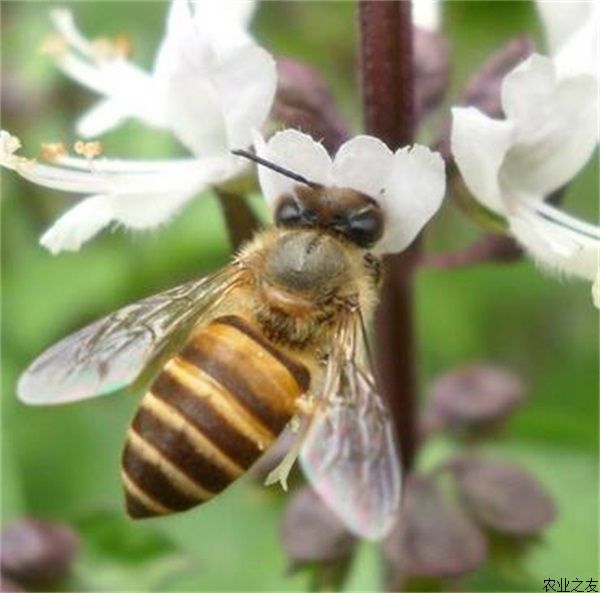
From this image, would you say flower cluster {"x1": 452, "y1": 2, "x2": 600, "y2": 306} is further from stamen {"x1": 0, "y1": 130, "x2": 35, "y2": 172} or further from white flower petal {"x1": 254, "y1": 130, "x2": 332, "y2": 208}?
stamen {"x1": 0, "y1": 130, "x2": 35, "y2": 172}

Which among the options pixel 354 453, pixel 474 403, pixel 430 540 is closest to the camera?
pixel 354 453

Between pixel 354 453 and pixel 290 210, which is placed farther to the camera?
pixel 290 210

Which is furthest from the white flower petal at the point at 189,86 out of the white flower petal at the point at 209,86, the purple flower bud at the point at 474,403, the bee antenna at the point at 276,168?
the purple flower bud at the point at 474,403

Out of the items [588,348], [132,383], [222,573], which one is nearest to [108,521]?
[222,573]

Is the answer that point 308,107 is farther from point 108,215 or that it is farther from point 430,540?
point 430,540

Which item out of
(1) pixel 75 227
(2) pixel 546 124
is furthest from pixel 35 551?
(2) pixel 546 124

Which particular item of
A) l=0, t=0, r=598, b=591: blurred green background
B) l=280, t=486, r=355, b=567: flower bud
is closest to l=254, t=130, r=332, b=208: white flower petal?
l=0, t=0, r=598, b=591: blurred green background

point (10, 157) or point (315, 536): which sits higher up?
point (10, 157)
